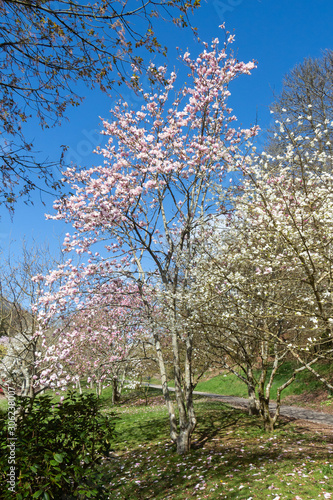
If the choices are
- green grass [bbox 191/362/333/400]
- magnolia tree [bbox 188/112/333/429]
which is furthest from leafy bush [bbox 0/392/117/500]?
green grass [bbox 191/362/333/400]

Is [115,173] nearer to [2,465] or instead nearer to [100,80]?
[100,80]

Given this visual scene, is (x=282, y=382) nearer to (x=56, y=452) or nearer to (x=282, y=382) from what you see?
(x=282, y=382)

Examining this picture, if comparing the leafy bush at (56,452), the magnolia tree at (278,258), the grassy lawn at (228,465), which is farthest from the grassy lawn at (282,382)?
the leafy bush at (56,452)

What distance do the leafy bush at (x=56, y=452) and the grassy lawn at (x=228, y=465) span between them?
24.3 inches

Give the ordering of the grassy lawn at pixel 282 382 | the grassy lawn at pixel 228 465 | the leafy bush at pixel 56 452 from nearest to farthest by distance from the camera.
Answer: the leafy bush at pixel 56 452, the grassy lawn at pixel 228 465, the grassy lawn at pixel 282 382

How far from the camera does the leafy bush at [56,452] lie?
137 inches

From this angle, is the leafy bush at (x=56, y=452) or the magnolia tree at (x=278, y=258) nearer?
the leafy bush at (x=56, y=452)

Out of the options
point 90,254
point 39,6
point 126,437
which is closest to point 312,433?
point 126,437

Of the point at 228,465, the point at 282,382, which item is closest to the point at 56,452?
the point at 228,465

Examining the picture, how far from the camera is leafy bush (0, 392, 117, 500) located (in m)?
3.48

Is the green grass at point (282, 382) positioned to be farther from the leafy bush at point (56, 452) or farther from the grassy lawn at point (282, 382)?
the leafy bush at point (56, 452)

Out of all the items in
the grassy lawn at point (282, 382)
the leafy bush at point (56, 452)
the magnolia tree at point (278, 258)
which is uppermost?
the magnolia tree at point (278, 258)

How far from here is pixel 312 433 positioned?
8750 millimetres

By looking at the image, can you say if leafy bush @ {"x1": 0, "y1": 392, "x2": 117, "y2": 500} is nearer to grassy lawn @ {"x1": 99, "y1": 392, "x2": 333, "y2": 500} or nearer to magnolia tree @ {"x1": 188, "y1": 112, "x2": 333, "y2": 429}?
grassy lawn @ {"x1": 99, "y1": 392, "x2": 333, "y2": 500}
